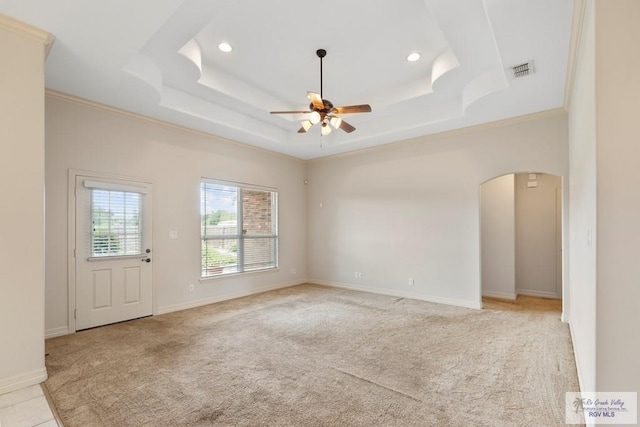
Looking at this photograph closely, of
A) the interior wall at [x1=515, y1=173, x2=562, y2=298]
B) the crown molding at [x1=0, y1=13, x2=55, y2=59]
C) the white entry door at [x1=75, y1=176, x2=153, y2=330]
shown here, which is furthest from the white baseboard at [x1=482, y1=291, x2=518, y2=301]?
the crown molding at [x1=0, y1=13, x2=55, y2=59]

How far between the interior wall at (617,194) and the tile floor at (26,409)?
365cm

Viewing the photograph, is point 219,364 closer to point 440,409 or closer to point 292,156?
point 440,409

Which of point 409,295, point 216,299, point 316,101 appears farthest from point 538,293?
point 216,299

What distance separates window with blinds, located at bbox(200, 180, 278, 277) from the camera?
5.65 m

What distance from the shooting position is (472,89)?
426cm

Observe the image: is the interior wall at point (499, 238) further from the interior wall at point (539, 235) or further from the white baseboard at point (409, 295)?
the white baseboard at point (409, 295)

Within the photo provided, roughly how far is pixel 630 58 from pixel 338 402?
3.00m

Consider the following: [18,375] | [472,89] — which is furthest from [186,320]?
[472,89]

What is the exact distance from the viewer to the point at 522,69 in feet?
11.1

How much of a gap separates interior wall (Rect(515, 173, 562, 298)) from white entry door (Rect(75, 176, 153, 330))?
6994mm

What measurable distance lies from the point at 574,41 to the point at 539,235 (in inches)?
178

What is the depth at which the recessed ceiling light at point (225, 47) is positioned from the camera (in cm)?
364

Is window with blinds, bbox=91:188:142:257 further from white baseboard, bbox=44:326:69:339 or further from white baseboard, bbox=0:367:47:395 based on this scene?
white baseboard, bbox=0:367:47:395

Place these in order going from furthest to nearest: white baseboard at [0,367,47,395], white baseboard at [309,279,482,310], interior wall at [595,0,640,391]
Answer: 1. white baseboard at [309,279,482,310]
2. white baseboard at [0,367,47,395]
3. interior wall at [595,0,640,391]
